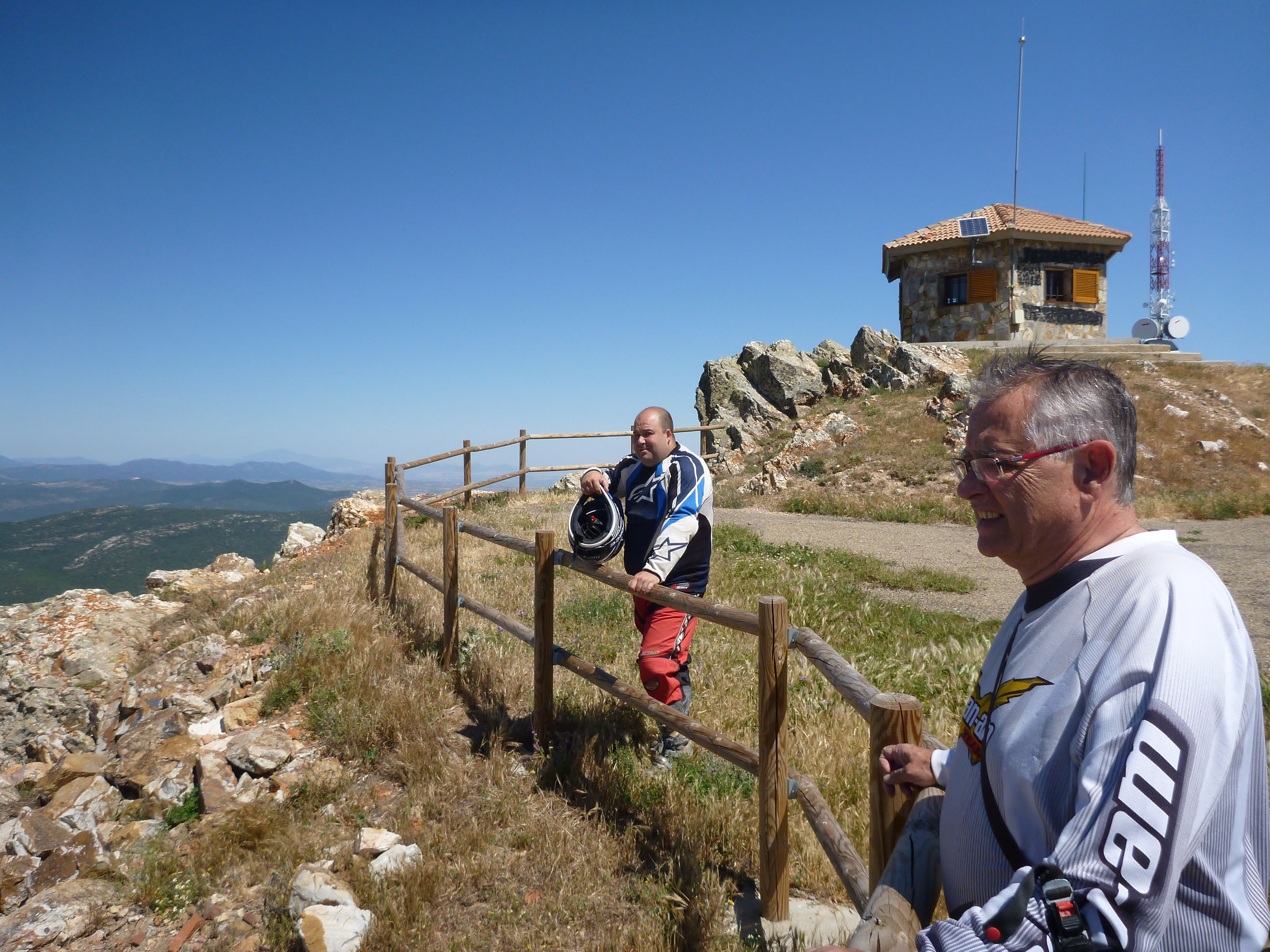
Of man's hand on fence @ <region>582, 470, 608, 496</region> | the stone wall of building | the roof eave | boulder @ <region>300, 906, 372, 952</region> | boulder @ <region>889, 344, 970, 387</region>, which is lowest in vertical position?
boulder @ <region>300, 906, 372, 952</region>

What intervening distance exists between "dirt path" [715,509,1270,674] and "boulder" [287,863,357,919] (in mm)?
6356

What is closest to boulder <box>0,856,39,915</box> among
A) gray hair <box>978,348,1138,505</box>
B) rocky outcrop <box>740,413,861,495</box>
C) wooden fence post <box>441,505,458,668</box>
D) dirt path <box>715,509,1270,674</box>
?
wooden fence post <box>441,505,458,668</box>

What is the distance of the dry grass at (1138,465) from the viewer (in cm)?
1445

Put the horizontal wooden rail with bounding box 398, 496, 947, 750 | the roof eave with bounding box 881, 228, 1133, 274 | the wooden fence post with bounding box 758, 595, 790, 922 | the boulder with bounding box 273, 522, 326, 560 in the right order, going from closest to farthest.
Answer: the horizontal wooden rail with bounding box 398, 496, 947, 750 → the wooden fence post with bounding box 758, 595, 790, 922 → the boulder with bounding box 273, 522, 326, 560 → the roof eave with bounding box 881, 228, 1133, 274

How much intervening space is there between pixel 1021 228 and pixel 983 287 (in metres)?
2.19

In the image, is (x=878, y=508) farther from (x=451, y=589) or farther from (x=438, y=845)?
(x=438, y=845)

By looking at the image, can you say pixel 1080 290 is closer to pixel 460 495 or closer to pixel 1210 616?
pixel 460 495

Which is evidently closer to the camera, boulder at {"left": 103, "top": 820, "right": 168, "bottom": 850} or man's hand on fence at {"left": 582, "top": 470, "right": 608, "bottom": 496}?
boulder at {"left": 103, "top": 820, "right": 168, "bottom": 850}

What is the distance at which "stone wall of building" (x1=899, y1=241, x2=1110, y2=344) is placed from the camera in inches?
1001

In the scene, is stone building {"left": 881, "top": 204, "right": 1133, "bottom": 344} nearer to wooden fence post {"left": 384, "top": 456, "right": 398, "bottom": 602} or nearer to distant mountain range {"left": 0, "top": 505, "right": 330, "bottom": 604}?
wooden fence post {"left": 384, "top": 456, "right": 398, "bottom": 602}

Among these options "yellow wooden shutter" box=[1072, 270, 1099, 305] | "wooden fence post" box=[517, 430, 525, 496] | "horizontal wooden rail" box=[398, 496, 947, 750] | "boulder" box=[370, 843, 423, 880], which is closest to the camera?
"horizontal wooden rail" box=[398, 496, 947, 750]

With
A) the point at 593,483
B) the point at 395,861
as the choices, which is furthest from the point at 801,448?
the point at 395,861

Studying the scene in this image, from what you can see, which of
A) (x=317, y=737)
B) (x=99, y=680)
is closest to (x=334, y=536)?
(x=99, y=680)

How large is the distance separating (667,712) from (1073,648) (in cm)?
263
